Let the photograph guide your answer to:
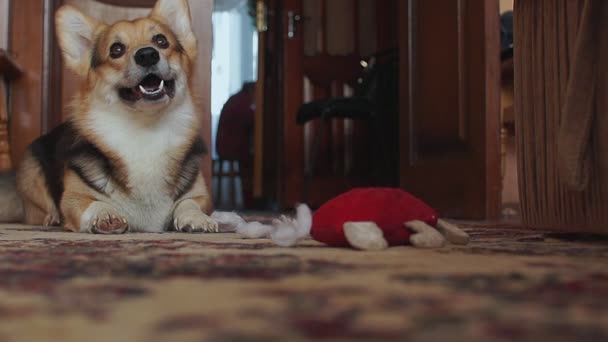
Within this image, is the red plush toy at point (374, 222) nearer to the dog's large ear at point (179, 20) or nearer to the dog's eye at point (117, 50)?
the dog's eye at point (117, 50)

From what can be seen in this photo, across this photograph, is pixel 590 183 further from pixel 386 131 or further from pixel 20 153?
pixel 386 131

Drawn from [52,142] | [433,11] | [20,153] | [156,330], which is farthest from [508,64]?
[156,330]

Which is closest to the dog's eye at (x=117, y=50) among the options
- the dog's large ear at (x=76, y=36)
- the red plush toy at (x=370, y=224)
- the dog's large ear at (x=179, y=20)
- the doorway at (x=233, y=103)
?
the dog's large ear at (x=76, y=36)

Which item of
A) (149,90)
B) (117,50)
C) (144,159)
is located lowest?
(144,159)

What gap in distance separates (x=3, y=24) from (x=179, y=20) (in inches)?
43.0

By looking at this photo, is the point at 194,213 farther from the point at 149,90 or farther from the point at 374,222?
the point at 374,222

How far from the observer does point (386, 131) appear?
389cm

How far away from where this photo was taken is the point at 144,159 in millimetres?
1740

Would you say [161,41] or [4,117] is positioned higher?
[161,41]

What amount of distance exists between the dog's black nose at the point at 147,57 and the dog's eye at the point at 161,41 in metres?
0.11

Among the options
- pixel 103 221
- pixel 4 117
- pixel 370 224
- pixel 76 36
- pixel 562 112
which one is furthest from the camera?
pixel 4 117

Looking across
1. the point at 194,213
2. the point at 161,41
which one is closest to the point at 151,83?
the point at 161,41

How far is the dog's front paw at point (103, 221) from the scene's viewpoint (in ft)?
5.06

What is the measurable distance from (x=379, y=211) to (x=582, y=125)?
1.34 feet
